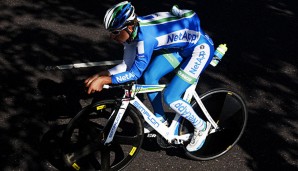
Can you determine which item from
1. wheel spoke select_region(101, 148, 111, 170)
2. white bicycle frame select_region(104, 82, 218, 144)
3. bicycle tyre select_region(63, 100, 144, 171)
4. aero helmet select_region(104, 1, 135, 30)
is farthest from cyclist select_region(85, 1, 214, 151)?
wheel spoke select_region(101, 148, 111, 170)

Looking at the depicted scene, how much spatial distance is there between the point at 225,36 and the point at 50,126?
4.06 metres

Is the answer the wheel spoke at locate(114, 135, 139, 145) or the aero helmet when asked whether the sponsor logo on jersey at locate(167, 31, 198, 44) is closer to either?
the aero helmet

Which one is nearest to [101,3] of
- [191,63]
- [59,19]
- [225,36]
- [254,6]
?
[59,19]

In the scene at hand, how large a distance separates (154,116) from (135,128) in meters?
0.29

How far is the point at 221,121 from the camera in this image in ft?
17.1

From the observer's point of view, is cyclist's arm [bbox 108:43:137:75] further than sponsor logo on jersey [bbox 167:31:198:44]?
Yes

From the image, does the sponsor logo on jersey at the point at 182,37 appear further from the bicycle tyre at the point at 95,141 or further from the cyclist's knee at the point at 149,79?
the bicycle tyre at the point at 95,141

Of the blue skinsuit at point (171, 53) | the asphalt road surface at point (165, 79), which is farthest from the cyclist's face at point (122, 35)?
the asphalt road surface at point (165, 79)

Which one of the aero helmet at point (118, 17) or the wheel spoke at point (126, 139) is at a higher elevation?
the aero helmet at point (118, 17)

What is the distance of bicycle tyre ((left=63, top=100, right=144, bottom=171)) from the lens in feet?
14.8

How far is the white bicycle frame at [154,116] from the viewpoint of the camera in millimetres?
4473

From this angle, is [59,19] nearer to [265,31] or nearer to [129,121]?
[129,121]

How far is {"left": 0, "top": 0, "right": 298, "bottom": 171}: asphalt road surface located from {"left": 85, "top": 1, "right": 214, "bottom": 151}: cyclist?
3.43 ft

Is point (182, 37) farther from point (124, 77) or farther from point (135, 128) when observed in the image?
point (135, 128)
